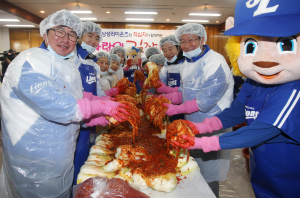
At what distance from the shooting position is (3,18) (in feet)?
29.2

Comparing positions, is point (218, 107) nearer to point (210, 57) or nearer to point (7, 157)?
point (210, 57)

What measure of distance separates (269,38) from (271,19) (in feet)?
0.39

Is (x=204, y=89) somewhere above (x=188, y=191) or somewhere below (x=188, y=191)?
above

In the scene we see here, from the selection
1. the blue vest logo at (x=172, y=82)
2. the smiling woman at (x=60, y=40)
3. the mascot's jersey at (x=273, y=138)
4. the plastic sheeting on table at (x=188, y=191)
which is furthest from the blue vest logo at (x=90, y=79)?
the mascot's jersey at (x=273, y=138)

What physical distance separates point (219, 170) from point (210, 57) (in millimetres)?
1462

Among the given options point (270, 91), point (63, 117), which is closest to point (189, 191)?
point (270, 91)

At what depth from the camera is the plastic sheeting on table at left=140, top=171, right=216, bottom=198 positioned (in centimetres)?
144

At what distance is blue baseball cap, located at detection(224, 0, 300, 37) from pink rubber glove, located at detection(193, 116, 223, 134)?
0.81m

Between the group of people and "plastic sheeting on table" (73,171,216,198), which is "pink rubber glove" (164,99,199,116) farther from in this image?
"plastic sheeting on table" (73,171,216,198)

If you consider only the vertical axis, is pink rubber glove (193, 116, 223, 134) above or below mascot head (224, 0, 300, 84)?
below

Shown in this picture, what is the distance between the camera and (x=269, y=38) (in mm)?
1124

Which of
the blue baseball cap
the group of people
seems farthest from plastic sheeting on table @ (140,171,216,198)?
the blue baseball cap

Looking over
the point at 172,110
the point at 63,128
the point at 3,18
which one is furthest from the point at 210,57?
the point at 3,18

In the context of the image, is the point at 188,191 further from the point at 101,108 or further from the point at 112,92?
the point at 112,92
